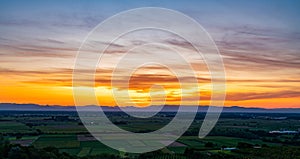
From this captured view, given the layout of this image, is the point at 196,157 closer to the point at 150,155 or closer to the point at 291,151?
the point at 150,155

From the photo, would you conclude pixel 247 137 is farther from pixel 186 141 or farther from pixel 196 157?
pixel 196 157

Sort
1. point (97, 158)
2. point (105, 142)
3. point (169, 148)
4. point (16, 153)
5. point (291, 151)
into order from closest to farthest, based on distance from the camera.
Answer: point (16, 153), point (97, 158), point (291, 151), point (169, 148), point (105, 142)

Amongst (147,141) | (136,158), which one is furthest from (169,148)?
(136,158)

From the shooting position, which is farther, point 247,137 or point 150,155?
point 247,137

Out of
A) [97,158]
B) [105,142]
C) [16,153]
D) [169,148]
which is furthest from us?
[105,142]

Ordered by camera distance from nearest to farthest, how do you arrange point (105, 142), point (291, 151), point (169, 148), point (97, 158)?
1. point (97, 158)
2. point (291, 151)
3. point (169, 148)
4. point (105, 142)

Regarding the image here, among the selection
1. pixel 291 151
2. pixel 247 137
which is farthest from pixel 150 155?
pixel 247 137

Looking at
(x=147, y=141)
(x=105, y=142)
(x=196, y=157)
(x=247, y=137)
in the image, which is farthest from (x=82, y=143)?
(x=247, y=137)

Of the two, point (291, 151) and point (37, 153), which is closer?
point (37, 153)

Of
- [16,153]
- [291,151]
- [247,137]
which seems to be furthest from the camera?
[247,137]
